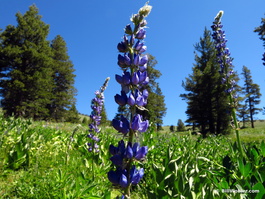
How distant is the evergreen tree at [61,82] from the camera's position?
36625mm

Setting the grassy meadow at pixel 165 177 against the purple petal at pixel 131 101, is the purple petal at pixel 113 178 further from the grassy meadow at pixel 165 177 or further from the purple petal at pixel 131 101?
the purple petal at pixel 131 101

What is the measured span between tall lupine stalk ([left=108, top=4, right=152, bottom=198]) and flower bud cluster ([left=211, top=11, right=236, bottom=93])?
2031 millimetres

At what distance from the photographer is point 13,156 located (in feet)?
11.9

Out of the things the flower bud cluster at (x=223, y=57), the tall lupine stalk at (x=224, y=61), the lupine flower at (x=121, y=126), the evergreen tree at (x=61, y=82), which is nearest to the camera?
the lupine flower at (x=121, y=126)

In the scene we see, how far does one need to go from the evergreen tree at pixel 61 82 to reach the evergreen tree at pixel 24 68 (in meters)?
5.92

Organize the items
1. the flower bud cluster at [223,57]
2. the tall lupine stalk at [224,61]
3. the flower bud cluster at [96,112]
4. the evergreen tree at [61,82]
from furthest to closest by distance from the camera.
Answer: the evergreen tree at [61,82], the flower bud cluster at [96,112], the flower bud cluster at [223,57], the tall lupine stalk at [224,61]

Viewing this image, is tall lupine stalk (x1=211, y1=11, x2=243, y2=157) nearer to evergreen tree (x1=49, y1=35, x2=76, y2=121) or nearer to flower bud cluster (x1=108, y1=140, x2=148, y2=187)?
flower bud cluster (x1=108, y1=140, x2=148, y2=187)

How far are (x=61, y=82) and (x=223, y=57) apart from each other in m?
39.4

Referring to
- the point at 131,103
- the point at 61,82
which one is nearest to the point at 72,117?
the point at 61,82

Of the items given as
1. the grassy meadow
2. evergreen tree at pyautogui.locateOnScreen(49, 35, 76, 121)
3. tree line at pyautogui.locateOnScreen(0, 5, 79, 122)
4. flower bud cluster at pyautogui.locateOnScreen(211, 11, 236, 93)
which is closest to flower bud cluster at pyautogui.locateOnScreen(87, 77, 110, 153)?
the grassy meadow

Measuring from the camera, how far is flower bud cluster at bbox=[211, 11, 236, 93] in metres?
3.34

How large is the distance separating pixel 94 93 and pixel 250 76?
67.9 metres

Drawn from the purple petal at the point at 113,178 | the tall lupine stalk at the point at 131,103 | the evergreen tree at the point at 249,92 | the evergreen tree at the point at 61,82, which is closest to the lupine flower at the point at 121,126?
the tall lupine stalk at the point at 131,103

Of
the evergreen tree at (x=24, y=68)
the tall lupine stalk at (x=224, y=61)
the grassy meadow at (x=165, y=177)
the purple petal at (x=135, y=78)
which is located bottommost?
the grassy meadow at (x=165, y=177)
